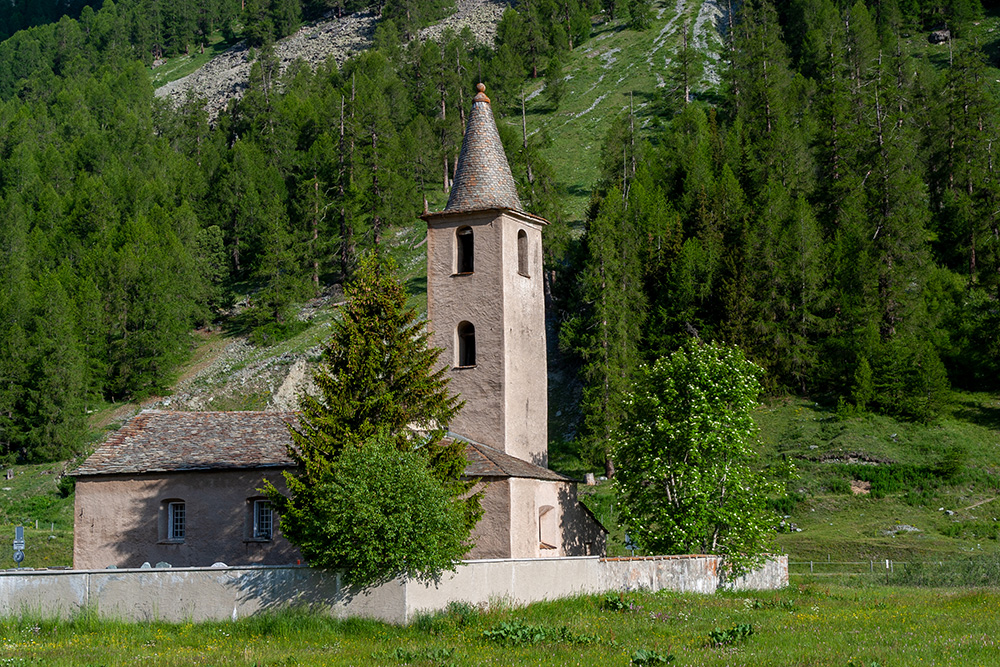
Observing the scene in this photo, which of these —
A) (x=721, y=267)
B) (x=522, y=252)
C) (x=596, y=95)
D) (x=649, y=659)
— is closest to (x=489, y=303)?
(x=522, y=252)

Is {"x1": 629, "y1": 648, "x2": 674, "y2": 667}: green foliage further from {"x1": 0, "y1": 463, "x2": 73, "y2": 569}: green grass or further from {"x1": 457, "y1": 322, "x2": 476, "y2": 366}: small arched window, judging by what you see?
{"x1": 0, "y1": 463, "x2": 73, "y2": 569}: green grass

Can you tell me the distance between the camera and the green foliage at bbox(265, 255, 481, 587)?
19203 millimetres

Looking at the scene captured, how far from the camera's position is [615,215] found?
6216 centimetres

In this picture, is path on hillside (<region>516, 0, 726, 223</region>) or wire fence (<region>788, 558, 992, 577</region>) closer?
wire fence (<region>788, 558, 992, 577</region>)

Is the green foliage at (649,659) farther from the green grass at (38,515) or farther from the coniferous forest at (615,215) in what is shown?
the coniferous forest at (615,215)

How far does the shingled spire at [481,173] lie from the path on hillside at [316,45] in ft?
390

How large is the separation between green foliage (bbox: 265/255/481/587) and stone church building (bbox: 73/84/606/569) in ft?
13.4

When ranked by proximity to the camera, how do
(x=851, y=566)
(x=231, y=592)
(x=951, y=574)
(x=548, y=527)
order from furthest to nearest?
(x=851, y=566) → (x=951, y=574) → (x=548, y=527) → (x=231, y=592)

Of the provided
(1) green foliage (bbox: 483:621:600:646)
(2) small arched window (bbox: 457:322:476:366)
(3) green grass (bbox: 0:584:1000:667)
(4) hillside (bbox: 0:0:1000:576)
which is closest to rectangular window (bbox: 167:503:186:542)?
(3) green grass (bbox: 0:584:1000:667)

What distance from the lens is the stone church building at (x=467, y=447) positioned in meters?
28.0

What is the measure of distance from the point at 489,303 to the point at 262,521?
32.0 feet

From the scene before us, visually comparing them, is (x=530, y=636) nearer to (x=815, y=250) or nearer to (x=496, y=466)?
(x=496, y=466)

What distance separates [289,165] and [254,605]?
76601 millimetres

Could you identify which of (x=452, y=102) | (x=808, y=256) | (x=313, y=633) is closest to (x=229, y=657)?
(x=313, y=633)
